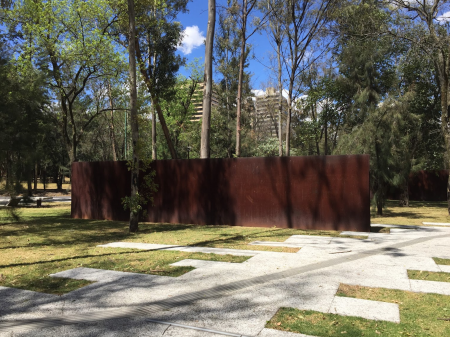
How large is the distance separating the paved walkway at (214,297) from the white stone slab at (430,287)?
0.4 inches

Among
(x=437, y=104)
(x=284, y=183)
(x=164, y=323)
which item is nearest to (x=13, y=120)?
(x=284, y=183)

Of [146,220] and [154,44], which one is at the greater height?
[154,44]

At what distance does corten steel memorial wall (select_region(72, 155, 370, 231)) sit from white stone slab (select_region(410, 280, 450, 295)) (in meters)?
4.55

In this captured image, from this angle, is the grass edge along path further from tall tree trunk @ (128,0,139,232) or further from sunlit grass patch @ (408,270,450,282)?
tall tree trunk @ (128,0,139,232)

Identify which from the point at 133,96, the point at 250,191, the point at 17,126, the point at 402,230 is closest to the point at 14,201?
the point at 17,126

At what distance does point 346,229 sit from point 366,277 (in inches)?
182

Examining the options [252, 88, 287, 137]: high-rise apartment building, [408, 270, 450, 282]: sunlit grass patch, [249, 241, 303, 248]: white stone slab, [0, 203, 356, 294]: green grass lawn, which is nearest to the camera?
[408, 270, 450, 282]: sunlit grass patch

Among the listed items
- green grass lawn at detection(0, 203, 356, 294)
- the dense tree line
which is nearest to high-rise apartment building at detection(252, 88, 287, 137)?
the dense tree line

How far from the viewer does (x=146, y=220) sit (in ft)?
38.5

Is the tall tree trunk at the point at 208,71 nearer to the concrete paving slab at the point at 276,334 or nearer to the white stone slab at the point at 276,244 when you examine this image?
the white stone slab at the point at 276,244

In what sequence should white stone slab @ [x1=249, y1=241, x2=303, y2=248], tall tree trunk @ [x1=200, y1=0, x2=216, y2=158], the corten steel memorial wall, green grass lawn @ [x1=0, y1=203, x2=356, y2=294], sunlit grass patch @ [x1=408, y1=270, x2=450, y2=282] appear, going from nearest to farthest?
sunlit grass patch @ [x1=408, y1=270, x2=450, y2=282] → green grass lawn @ [x1=0, y1=203, x2=356, y2=294] → white stone slab @ [x1=249, y1=241, x2=303, y2=248] → the corten steel memorial wall → tall tree trunk @ [x1=200, y1=0, x2=216, y2=158]

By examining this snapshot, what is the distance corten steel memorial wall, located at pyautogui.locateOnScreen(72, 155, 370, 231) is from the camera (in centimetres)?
921

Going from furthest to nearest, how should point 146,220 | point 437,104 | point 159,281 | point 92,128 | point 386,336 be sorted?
point 92,128 → point 437,104 → point 146,220 → point 159,281 → point 386,336

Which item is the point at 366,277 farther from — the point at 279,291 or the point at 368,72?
the point at 368,72
